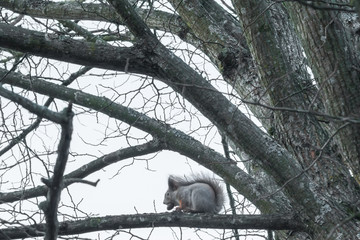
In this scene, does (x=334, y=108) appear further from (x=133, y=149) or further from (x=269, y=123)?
(x=133, y=149)

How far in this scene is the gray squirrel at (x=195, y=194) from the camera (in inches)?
239

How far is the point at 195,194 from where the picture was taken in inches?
242

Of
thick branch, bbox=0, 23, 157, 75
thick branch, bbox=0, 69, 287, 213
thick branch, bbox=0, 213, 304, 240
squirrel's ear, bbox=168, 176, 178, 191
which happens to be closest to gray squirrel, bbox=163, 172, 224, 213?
squirrel's ear, bbox=168, 176, 178, 191

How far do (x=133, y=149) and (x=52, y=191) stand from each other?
2422 millimetres

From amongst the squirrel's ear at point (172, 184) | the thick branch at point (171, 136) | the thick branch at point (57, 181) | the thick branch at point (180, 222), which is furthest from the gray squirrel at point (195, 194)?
the thick branch at point (57, 181)

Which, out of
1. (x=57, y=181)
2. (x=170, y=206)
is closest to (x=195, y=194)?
(x=170, y=206)

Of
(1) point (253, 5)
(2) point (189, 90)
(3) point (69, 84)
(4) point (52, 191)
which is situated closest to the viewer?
(4) point (52, 191)

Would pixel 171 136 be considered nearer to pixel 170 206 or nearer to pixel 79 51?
pixel 79 51

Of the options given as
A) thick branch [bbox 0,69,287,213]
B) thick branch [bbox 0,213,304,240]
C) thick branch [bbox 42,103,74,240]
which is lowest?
thick branch [bbox 42,103,74,240]

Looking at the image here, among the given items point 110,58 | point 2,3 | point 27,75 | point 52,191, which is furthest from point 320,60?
point 2,3

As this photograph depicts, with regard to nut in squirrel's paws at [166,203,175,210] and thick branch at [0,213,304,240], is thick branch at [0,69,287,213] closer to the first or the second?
thick branch at [0,213,304,240]

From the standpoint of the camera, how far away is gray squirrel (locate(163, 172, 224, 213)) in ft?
19.9

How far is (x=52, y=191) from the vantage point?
8.55 feet

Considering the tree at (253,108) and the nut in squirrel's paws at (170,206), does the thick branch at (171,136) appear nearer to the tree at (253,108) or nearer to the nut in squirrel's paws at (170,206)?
the tree at (253,108)
